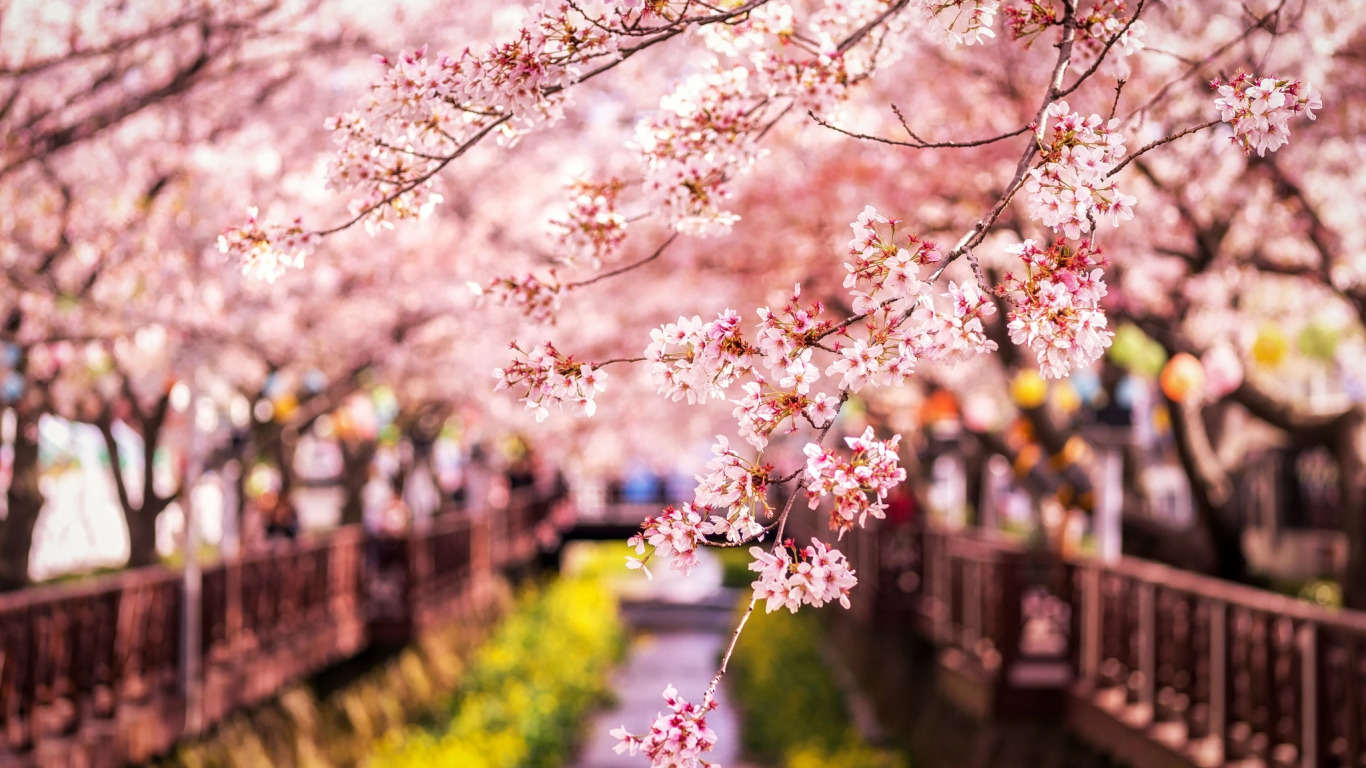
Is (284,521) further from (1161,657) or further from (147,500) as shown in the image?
(1161,657)

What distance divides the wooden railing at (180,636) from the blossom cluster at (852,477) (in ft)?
22.9

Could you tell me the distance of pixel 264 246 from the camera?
10.5ft

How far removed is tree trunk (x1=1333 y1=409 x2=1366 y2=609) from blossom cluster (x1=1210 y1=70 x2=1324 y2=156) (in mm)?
6860

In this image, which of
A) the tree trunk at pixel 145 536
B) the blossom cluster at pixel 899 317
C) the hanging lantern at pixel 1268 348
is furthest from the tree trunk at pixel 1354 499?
the tree trunk at pixel 145 536

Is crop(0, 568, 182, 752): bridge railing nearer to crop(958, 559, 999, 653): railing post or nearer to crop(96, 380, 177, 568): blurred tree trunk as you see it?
crop(96, 380, 177, 568): blurred tree trunk

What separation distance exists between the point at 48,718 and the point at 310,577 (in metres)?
5.75

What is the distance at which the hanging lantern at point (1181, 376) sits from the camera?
9766mm

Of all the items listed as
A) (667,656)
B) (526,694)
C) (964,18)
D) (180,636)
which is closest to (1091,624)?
(180,636)

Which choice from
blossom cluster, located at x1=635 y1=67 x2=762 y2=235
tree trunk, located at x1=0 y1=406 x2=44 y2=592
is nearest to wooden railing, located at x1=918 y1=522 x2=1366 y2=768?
blossom cluster, located at x1=635 y1=67 x2=762 y2=235

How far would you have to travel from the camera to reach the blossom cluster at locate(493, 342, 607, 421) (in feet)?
9.08

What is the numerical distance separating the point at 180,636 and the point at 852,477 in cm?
937

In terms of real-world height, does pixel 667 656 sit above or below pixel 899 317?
below

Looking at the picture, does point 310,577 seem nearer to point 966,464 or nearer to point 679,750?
point 966,464

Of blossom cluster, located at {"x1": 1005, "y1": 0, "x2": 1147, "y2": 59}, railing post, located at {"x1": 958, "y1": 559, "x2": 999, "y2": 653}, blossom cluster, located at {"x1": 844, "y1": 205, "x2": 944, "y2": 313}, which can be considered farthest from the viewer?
railing post, located at {"x1": 958, "y1": 559, "x2": 999, "y2": 653}
